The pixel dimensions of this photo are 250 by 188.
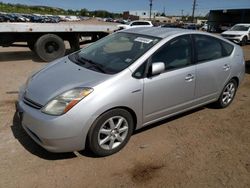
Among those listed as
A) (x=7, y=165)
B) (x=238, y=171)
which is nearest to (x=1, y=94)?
(x=7, y=165)

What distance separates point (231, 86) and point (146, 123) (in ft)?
7.49

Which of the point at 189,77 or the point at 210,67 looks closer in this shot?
the point at 189,77

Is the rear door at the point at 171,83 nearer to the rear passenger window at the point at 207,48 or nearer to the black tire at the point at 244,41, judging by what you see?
the rear passenger window at the point at 207,48

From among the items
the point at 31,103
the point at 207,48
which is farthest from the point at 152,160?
the point at 207,48

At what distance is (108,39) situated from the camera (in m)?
4.62

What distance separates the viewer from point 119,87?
3.27 meters

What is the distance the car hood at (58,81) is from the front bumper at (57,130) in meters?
0.21

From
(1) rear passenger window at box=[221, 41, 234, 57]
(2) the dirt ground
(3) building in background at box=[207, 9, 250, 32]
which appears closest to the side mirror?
(2) the dirt ground

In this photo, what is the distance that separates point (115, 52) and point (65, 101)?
133cm

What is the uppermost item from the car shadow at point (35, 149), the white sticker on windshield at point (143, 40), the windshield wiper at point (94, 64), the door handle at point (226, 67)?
the white sticker on windshield at point (143, 40)

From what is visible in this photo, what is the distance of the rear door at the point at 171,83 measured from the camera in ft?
11.9

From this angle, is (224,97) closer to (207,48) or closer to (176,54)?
(207,48)

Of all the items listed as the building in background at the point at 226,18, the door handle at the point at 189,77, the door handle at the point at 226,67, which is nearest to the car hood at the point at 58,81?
the door handle at the point at 189,77

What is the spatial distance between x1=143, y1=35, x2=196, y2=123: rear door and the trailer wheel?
6.86 m
